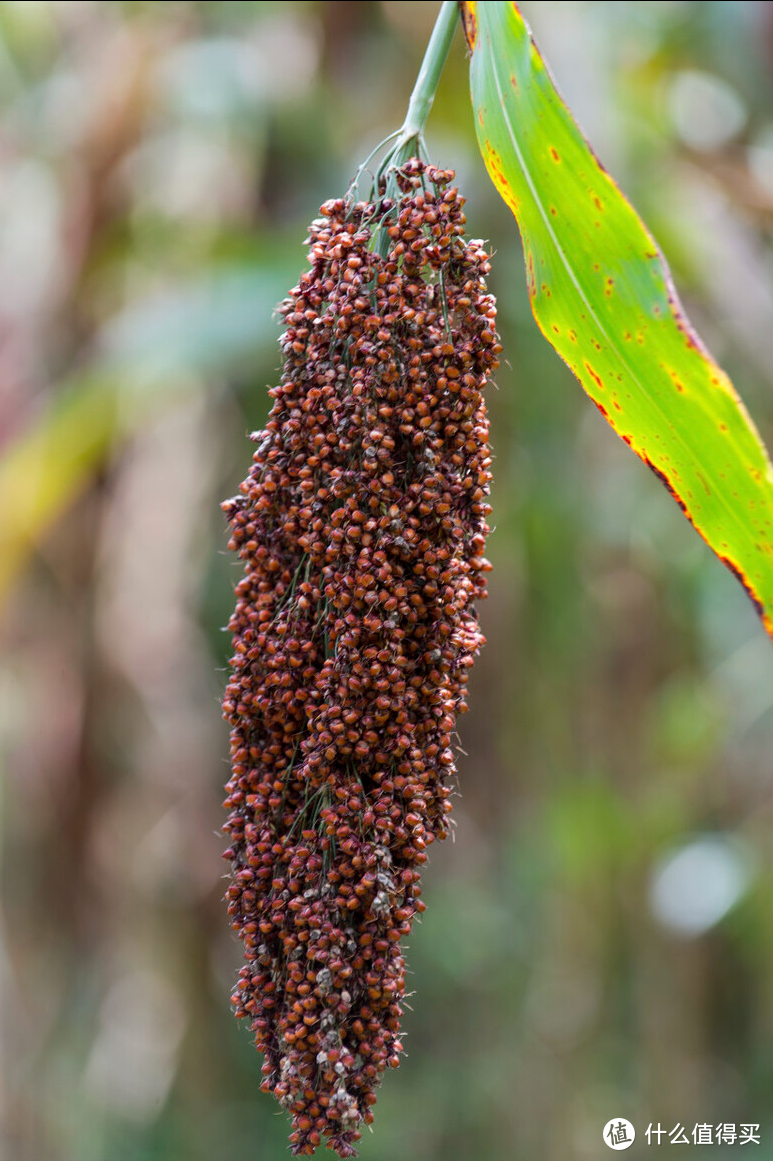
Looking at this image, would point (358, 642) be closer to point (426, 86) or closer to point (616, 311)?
point (616, 311)

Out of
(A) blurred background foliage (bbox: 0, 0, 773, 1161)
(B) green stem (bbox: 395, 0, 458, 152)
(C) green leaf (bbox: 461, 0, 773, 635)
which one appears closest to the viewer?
(C) green leaf (bbox: 461, 0, 773, 635)

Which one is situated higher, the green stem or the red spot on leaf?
the green stem

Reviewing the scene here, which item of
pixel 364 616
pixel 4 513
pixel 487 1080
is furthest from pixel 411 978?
pixel 364 616

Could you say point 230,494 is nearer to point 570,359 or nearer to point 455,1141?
point 455,1141

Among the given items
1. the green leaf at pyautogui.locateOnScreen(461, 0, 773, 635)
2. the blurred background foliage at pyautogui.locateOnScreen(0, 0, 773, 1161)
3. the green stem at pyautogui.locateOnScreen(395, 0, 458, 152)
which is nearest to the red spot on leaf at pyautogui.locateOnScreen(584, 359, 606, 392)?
the green leaf at pyautogui.locateOnScreen(461, 0, 773, 635)

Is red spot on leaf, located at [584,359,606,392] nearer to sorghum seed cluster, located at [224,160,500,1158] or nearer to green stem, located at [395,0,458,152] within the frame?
sorghum seed cluster, located at [224,160,500,1158]

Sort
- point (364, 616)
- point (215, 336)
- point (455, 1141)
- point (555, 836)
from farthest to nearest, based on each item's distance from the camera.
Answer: point (455, 1141) → point (555, 836) → point (215, 336) → point (364, 616)
